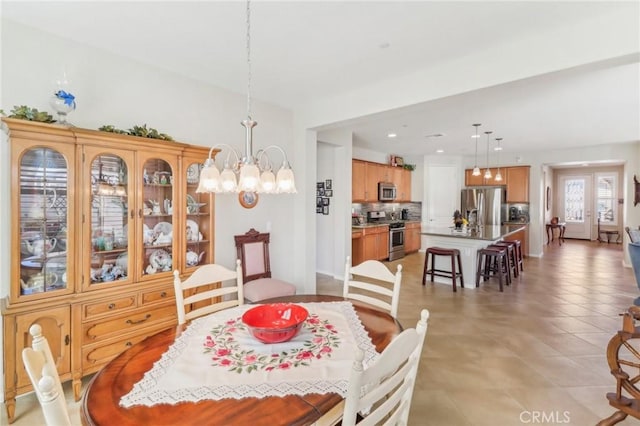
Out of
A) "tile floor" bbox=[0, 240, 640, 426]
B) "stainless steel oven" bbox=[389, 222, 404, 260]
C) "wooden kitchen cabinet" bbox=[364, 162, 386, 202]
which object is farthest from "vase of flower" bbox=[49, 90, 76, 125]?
"stainless steel oven" bbox=[389, 222, 404, 260]

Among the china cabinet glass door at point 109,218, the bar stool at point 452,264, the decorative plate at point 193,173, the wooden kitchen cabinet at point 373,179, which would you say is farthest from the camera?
the wooden kitchen cabinet at point 373,179

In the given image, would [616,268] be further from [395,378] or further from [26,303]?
[26,303]

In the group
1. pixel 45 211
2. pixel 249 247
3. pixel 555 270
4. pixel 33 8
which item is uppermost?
pixel 33 8

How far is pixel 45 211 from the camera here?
83.7 inches

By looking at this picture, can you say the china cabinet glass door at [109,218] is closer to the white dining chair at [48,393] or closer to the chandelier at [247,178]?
the chandelier at [247,178]

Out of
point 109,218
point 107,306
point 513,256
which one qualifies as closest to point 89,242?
point 109,218

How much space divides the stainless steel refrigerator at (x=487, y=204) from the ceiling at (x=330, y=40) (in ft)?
12.7

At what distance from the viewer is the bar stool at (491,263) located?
4734 millimetres

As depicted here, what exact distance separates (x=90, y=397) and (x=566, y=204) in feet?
43.4

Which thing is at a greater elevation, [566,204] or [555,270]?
[566,204]

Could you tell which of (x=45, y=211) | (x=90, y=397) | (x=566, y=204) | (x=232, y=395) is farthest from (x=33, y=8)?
(x=566, y=204)

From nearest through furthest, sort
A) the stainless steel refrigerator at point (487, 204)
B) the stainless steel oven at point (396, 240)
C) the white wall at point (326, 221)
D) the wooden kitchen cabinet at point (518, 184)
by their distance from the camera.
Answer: the white wall at point (326, 221)
the stainless steel oven at point (396, 240)
the wooden kitchen cabinet at point (518, 184)
the stainless steel refrigerator at point (487, 204)

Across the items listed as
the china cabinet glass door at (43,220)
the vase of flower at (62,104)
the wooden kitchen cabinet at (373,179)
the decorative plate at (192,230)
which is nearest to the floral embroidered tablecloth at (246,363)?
the china cabinet glass door at (43,220)

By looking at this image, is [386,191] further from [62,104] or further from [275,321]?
[62,104]
